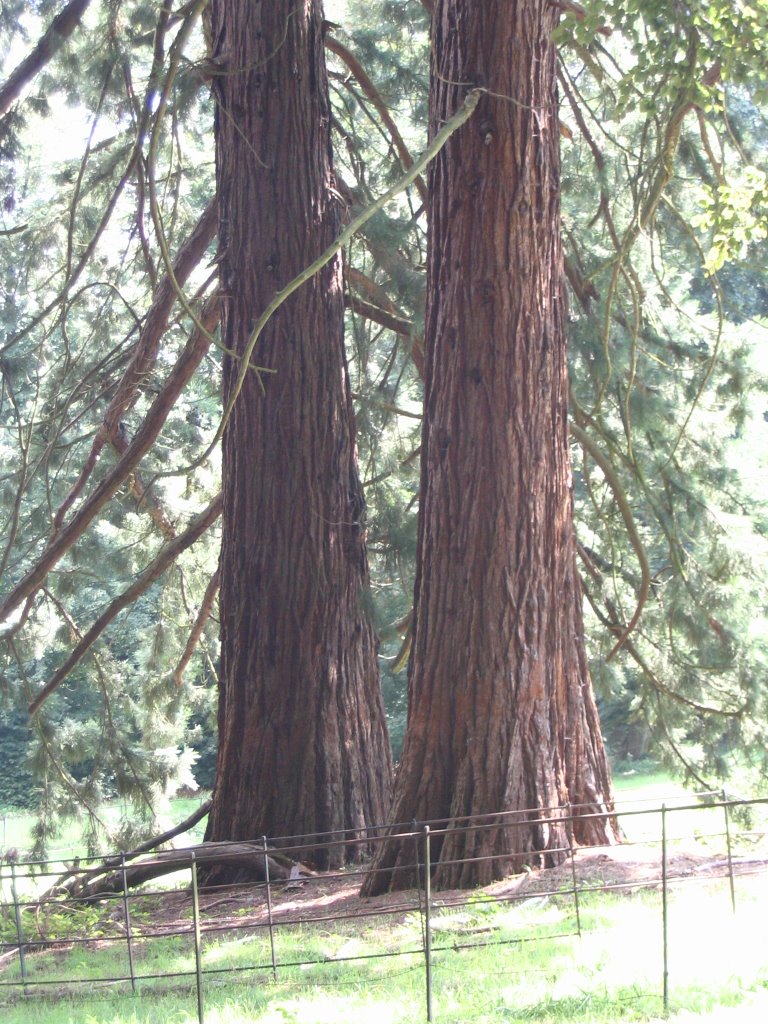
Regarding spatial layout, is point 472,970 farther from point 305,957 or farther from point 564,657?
point 564,657

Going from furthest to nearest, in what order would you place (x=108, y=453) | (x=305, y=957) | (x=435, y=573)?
(x=108, y=453) → (x=435, y=573) → (x=305, y=957)

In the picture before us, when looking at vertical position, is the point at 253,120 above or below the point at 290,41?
below

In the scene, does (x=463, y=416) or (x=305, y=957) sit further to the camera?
(x=463, y=416)

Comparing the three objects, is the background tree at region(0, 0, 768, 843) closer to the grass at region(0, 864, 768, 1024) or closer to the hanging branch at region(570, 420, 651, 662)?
the hanging branch at region(570, 420, 651, 662)

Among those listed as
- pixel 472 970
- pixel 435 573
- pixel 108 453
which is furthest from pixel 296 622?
pixel 108 453

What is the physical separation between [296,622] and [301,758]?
2.48 feet

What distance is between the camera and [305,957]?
4.36 m

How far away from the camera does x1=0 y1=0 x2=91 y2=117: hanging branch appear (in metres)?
6.20

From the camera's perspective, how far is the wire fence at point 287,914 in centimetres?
403

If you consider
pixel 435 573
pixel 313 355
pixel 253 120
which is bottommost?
pixel 435 573

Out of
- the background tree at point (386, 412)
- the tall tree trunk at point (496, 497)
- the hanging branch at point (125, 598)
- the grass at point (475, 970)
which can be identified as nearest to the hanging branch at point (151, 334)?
the background tree at point (386, 412)

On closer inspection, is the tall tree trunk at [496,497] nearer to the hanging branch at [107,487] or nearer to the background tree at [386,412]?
the background tree at [386,412]

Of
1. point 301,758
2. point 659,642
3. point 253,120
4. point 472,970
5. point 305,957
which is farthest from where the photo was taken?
point 659,642

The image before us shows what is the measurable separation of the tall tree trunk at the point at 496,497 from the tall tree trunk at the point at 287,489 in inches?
52.0
